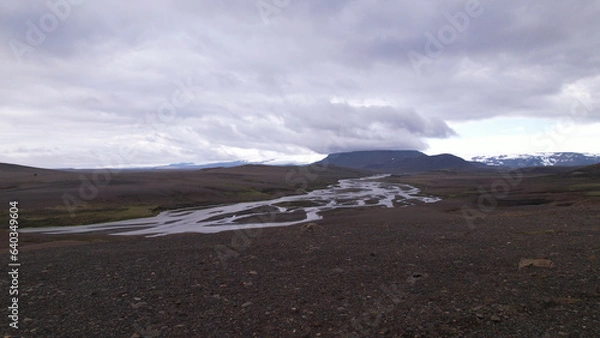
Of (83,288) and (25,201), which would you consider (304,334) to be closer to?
(83,288)

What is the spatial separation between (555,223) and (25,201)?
207 ft

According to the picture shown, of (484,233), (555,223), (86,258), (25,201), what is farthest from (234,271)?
(25,201)

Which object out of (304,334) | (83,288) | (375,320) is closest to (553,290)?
(375,320)

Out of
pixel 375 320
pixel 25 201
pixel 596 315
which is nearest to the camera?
pixel 596 315

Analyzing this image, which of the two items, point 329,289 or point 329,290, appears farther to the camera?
point 329,289

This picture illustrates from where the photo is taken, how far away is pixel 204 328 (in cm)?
856

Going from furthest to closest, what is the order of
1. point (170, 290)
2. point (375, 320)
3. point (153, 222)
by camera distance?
point (153, 222) < point (170, 290) < point (375, 320)

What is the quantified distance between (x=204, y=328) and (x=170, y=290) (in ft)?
11.4

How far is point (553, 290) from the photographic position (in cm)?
965

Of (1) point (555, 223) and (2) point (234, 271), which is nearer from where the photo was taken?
(2) point (234, 271)

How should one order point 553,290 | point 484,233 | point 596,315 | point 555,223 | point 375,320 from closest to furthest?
point 596,315, point 375,320, point 553,290, point 484,233, point 555,223

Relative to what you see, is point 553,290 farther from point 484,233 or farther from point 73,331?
point 73,331

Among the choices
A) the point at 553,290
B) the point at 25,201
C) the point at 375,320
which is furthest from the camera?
the point at 25,201

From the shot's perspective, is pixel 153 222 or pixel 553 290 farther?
pixel 153 222
